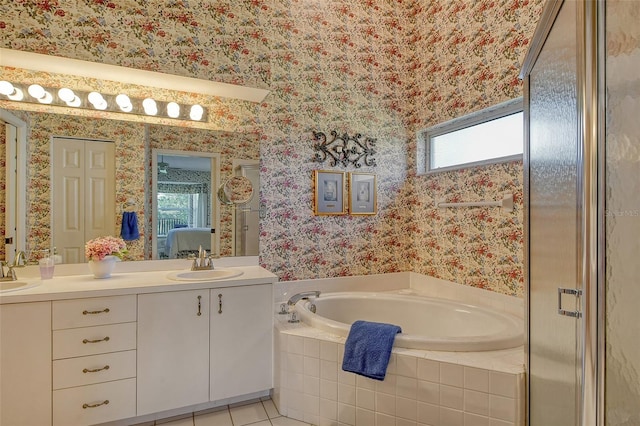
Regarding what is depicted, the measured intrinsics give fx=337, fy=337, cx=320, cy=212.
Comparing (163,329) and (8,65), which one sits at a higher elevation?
(8,65)

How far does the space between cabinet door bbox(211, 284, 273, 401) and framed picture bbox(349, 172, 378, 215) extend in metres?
1.18

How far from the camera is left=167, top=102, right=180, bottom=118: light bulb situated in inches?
99.3

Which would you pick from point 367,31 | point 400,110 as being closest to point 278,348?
point 400,110

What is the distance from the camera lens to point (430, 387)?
1.69 metres

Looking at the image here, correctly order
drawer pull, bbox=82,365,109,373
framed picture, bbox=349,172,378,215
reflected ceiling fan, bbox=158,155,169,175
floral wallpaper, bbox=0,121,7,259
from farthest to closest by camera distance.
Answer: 1. framed picture, bbox=349,172,378,215
2. reflected ceiling fan, bbox=158,155,169,175
3. floral wallpaper, bbox=0,121,7,259
4. drawer pull, bbox=82,365,109,373

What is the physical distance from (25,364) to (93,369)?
305 millimetres

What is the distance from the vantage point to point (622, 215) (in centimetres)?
81

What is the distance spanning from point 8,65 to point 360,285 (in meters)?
2.96

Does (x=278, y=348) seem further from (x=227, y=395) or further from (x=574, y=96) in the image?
(x=574, y=96)

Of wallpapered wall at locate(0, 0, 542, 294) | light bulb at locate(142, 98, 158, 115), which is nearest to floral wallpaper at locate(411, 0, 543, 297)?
wallpapered wall at locate(0, 0, 542, 294)

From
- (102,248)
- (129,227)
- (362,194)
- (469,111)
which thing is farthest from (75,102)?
(469,111)

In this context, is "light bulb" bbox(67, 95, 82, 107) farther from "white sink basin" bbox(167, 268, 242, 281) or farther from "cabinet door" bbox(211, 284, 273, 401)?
"cabinet door" bbox(211, 284, 273, 401)

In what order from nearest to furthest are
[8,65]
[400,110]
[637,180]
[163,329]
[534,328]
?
[637,180] → [534,328] → [163,329] → [8,65] → [400,110]

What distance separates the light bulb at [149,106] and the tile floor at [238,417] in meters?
2.06
